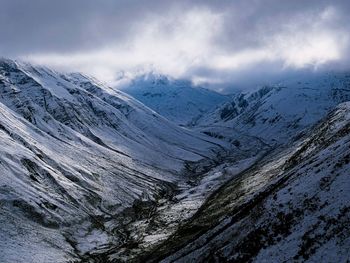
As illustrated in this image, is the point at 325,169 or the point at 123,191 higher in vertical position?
the point at 123,191

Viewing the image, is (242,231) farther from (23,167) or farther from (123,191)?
(123,191)

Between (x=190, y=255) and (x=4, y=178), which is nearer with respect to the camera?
(x=190, y=255)

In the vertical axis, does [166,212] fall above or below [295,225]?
above

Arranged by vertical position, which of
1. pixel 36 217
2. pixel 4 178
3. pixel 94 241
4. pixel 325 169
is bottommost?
pixel 325 169

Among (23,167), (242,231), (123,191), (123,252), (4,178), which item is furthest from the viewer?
(123,191)

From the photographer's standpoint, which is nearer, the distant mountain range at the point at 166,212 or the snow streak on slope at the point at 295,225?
the snow streak on slope at the point at 295,225

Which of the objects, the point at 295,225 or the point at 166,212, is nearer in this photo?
the point at 295,225

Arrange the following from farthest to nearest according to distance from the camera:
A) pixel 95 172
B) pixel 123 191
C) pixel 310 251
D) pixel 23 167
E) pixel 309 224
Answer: pixel 95 172 → pixel 123 191 → pixel 23 167 → pixel 309 224 → pixel 310 251

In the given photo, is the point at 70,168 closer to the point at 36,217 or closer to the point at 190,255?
the point at 36,217

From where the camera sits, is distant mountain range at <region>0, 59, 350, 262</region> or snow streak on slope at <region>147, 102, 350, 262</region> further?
distant mountain range at <region>0, 59, 350, 262</region>

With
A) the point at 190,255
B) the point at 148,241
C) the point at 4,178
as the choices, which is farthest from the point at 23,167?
the point at 190,255
